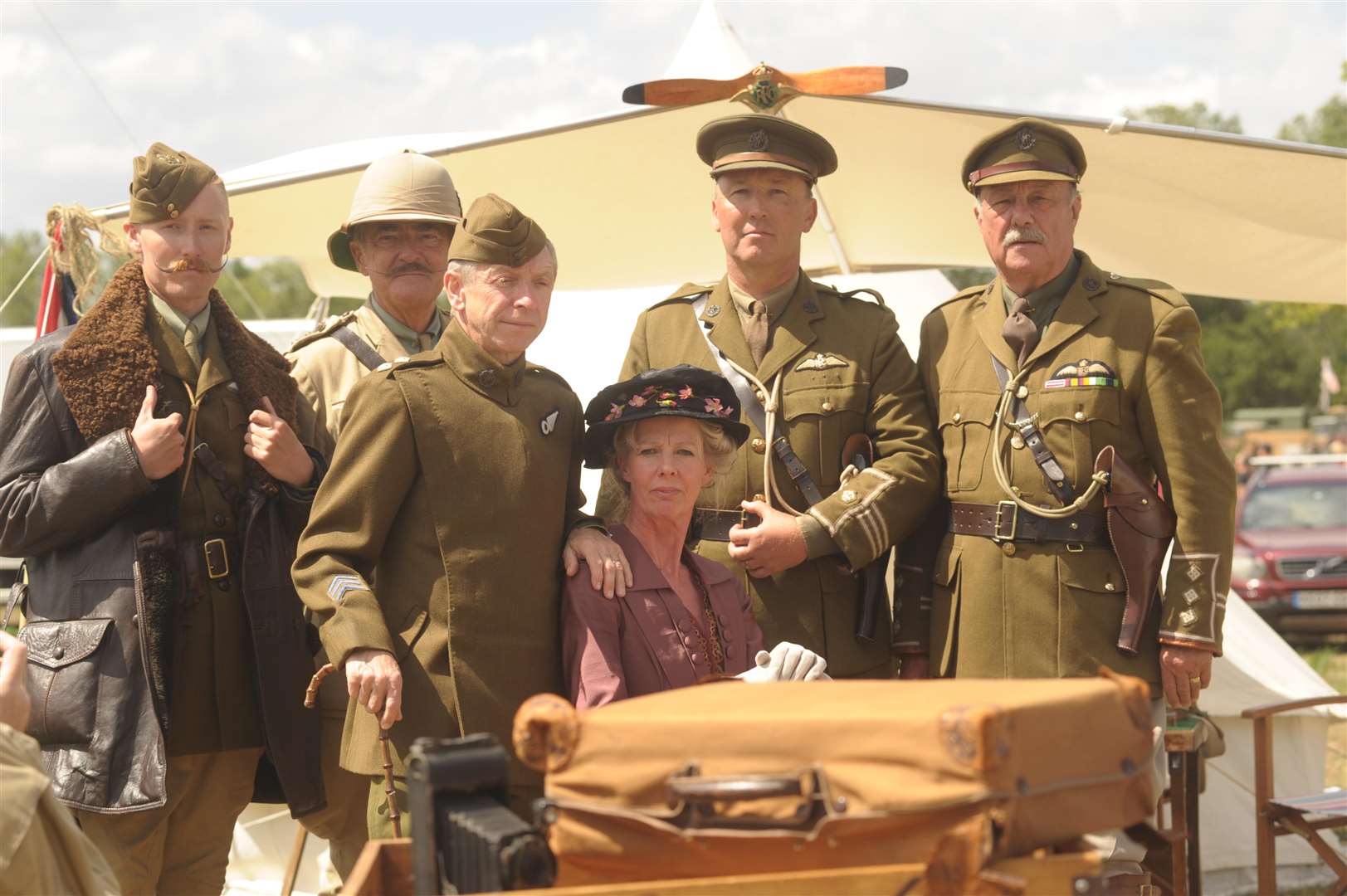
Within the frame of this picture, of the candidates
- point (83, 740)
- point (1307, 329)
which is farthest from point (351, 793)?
point (1307, 329)

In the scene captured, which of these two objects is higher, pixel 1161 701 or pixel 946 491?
pixel 946 491

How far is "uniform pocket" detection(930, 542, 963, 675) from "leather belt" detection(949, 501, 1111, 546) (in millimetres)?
97

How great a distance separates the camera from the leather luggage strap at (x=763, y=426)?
3.52 meters

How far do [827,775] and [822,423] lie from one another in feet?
6.15

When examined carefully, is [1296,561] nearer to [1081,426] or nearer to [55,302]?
[1081,426]

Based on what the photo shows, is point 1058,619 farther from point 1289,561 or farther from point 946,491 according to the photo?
point 1289,561

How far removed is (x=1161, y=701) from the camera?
3512 millimetres

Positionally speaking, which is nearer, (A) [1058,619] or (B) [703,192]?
(A) [1058,619]

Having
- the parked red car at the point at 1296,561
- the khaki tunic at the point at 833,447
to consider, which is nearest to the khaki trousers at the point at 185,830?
the khaki tunic at the point at 833,447

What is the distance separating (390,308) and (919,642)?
169cm

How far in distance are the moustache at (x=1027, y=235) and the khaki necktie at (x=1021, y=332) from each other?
17cm

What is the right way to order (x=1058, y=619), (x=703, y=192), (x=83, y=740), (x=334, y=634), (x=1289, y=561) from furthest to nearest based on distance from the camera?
(x=1289, y=561) < (x=703, y=192) < (x=1058, y=619) < (x=83, y=740) < (x=334, y=634)

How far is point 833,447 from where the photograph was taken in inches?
139

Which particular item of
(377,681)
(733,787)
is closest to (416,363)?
(377,681)
